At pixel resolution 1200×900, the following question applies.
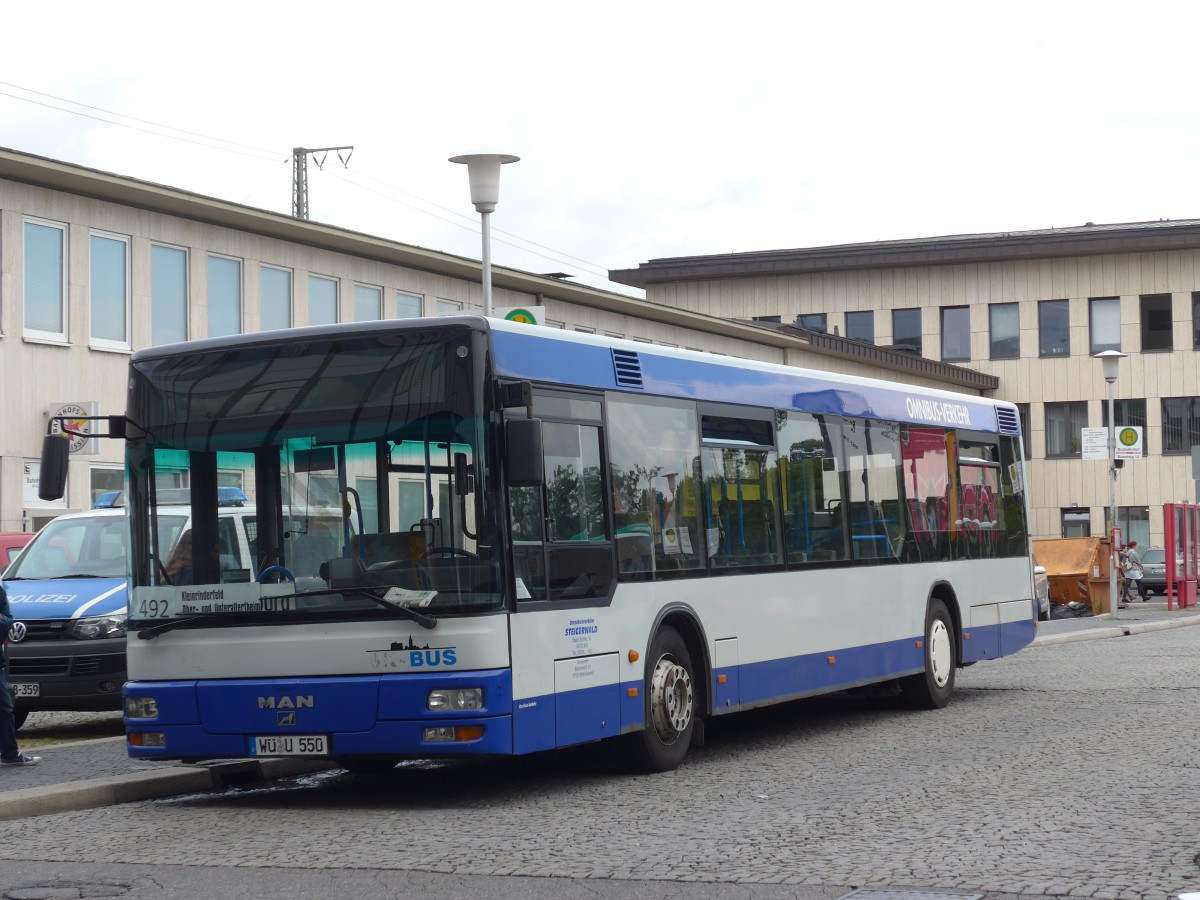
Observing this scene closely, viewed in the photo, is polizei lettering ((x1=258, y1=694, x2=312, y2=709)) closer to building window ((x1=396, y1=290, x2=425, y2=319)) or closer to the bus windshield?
the bus windshield

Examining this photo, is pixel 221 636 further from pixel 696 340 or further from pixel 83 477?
pixel 696 340

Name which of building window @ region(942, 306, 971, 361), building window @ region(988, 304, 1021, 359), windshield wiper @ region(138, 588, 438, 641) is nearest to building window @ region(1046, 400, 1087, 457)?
building window @ region(988, 304, 1021, 359)

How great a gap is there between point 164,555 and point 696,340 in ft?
132

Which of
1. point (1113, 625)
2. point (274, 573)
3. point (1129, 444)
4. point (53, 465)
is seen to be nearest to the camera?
point (274, 573)

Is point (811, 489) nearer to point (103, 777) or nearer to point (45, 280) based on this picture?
point (103, 777)

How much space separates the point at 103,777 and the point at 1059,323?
57.4 metres

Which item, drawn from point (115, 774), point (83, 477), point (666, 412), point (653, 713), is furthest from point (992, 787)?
point (83, 477)

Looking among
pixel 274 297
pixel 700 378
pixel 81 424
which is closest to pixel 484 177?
pixel 700 378

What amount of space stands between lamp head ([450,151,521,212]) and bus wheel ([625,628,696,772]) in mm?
7153

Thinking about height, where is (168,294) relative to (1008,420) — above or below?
above

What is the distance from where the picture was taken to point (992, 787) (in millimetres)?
10789

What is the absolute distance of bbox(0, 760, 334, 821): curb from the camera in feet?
34.8

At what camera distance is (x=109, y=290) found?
30.3m

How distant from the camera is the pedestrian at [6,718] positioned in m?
12.1
